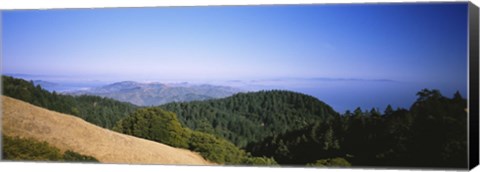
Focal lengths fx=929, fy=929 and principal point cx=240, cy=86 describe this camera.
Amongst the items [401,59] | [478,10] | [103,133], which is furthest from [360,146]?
[103,133]

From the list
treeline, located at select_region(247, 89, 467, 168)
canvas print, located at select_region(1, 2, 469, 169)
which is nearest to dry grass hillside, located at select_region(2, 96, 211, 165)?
canvas print, located at select_region(1, 2, 469, 169)

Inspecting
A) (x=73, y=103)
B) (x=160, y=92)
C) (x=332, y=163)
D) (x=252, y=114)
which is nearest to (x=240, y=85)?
(x=252, y=114)

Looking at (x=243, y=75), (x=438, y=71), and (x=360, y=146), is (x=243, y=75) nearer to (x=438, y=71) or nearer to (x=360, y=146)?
(x=360, y=146)

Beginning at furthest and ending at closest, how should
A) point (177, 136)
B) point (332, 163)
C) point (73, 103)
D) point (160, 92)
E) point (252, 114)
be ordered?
point (73, 103) < point (177, 136) < point (160, 92) < point (252, 114) < point (332, 163)

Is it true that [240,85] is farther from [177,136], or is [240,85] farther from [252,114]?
[177,136]

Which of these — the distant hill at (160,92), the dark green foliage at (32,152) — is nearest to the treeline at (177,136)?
the distant hill at (160,92)

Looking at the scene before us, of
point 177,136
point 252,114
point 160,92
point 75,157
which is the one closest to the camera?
point 252,114
